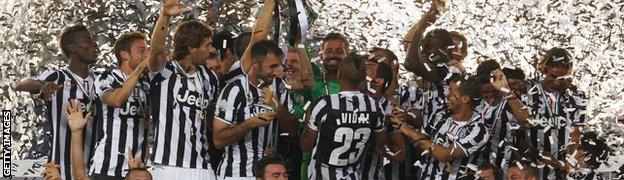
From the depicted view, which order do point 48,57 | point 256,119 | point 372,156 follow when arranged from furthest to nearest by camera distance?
point 48,57 → point 372,156 → point 256,119

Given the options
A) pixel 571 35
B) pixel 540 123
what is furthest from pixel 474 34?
pixel 540 123

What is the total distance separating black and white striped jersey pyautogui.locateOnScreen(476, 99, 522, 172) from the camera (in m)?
11.2

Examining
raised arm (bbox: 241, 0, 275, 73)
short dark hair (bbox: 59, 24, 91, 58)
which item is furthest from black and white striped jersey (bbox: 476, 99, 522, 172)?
short dark hair (bbox: 59, 24, 91, 58)

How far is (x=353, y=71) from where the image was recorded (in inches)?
415

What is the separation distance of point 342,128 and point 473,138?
2.93 feet

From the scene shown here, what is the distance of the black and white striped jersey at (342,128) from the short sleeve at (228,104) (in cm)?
74

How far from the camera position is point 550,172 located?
1200 cm

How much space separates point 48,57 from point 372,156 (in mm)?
4197

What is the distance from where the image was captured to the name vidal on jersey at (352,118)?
10.6 metres

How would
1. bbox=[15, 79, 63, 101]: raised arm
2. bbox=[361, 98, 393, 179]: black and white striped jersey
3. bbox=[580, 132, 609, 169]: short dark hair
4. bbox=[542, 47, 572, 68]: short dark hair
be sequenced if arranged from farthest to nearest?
bbox=[580, 132, 609, 169]: short dark hair < bbox=[542, 47, 572, 68]: short dark hair < bbox=[361, 98, 393, 179]: black and white striped jersey < bbox=[15, 79, 63, 101]: raised arm


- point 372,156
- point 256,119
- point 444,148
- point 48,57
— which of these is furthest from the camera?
point 48,57

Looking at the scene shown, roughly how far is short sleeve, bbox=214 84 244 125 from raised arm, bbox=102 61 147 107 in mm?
544

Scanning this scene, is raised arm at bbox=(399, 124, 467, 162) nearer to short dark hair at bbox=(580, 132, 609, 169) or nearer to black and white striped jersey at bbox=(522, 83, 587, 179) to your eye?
black and white striped jersey at bbox=(522, 83, 587, 179)

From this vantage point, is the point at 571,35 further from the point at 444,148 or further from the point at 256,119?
the point at 256,119
